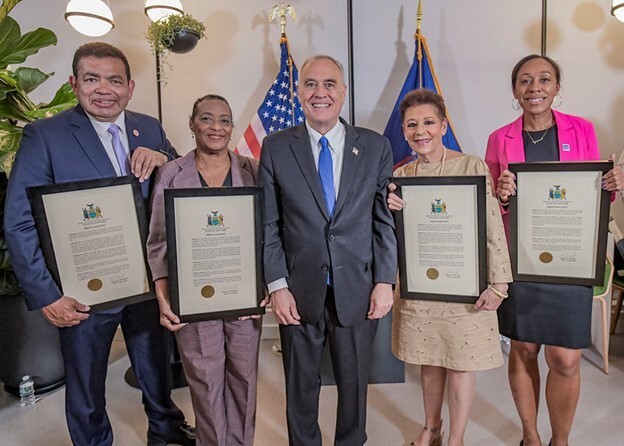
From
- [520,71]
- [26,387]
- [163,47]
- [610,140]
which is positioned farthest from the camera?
[610,140]

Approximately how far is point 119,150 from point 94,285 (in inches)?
22.3

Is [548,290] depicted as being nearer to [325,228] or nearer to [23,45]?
[325,228]

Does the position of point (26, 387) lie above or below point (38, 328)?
below

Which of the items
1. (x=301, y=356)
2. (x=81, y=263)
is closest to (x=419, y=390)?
(x=301, y=356)

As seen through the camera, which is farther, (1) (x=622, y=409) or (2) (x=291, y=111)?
(2) (x=291, y=111)

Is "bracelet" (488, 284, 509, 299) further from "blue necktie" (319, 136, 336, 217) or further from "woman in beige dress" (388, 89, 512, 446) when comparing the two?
"blue necktie" (319, 136, 336, 217)

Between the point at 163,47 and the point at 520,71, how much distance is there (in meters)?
2.57

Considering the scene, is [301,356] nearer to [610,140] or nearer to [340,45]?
[340,45]

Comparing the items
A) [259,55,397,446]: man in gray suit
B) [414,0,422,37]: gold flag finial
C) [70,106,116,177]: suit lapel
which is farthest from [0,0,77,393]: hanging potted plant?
[414,0,422,37]: gold flag finial

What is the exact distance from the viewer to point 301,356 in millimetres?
1764

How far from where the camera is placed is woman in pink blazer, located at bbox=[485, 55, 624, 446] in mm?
1890

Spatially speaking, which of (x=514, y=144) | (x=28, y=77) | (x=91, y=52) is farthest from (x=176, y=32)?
(x=514, y=144)

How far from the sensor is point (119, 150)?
186 centimetres

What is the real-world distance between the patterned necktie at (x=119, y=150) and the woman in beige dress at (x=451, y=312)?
1.10m
